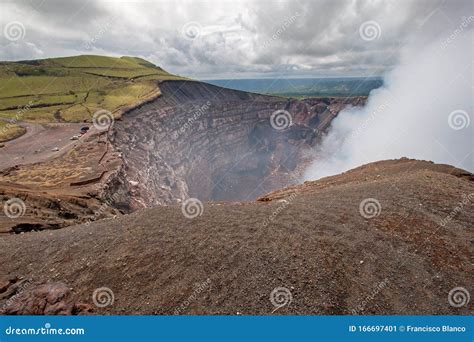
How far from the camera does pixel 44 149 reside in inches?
2977

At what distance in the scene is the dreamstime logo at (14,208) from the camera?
119 feet

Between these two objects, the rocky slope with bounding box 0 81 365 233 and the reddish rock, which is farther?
the rocky slope with bounding box 0 81 365 233

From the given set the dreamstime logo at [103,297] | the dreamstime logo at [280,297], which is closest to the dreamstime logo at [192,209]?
the dreamstime logo at [103,297]

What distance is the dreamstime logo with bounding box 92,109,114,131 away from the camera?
3678 inches

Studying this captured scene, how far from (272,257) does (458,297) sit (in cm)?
1022

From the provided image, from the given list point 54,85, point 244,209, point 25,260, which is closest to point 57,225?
point 25,260

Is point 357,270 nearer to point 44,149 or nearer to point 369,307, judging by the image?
point 369,307

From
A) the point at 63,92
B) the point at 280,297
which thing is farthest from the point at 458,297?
the point at 63,92
